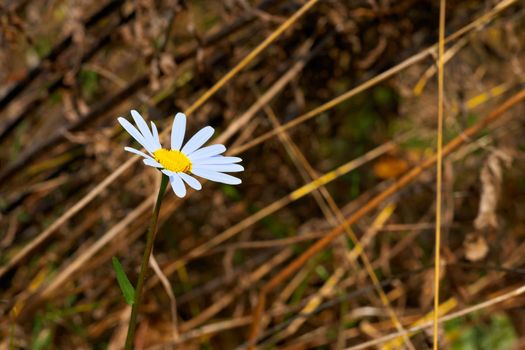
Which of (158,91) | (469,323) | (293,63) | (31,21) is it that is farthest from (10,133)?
(469,323)

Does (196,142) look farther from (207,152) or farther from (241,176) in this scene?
(241,176)

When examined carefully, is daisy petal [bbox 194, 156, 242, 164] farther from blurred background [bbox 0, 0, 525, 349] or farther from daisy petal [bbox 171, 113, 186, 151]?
blurred background [bbox 0, 0, 525, 349]

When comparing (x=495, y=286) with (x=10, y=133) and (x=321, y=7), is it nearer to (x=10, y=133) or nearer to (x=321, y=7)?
(x=321, y=7)

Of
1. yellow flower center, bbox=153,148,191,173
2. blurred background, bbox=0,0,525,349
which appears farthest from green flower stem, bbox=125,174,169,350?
blurred background, bbox=0,0,525,349

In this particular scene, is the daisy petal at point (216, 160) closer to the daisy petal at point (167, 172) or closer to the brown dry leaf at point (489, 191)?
the daisy petal at point (167, 172)

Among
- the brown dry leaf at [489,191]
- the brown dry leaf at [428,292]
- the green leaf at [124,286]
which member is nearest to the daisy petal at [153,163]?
the green leaf at [124,286]

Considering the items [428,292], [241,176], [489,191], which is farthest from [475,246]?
[241,176]

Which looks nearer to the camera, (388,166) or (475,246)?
(475,246)
